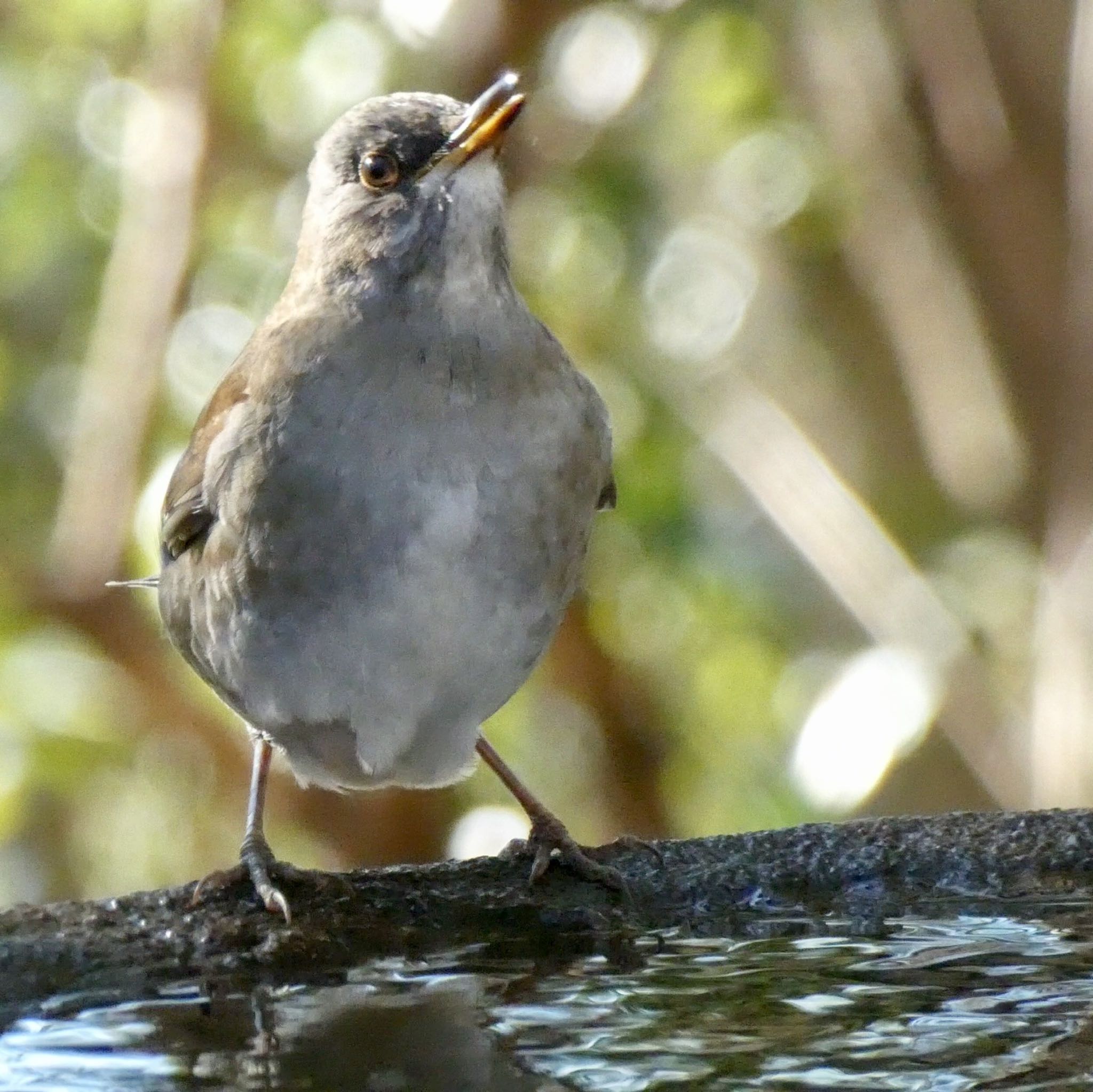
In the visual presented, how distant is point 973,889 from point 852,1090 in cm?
127

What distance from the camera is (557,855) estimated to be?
3678mm

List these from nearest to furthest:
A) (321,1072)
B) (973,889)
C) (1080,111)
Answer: (321,1072) < (973,889) < (1080,111)

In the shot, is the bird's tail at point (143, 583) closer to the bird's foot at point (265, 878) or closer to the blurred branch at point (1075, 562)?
the bird's foot at point (265, 878)

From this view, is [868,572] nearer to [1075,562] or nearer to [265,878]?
[1075,562]

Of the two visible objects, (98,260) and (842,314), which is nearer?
(98,260)

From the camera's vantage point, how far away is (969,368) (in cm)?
698

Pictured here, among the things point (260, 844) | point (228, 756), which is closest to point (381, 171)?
point (260, 844)

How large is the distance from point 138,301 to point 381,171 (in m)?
2.61

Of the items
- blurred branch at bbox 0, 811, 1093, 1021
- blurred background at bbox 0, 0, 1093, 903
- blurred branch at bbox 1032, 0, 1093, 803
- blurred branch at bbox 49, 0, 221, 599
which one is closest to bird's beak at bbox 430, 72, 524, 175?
blurred branch at bbox 0, 811, 1093, 1021

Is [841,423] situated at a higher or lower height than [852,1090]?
higher

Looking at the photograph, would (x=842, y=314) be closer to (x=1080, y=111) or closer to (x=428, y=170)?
(x=1080, y=111)

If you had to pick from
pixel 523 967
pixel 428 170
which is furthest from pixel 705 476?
pixel 523 967

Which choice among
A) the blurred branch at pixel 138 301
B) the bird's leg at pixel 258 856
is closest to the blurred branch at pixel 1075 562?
the blurred branch at pixel 138 301

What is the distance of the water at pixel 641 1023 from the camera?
2.38 m
